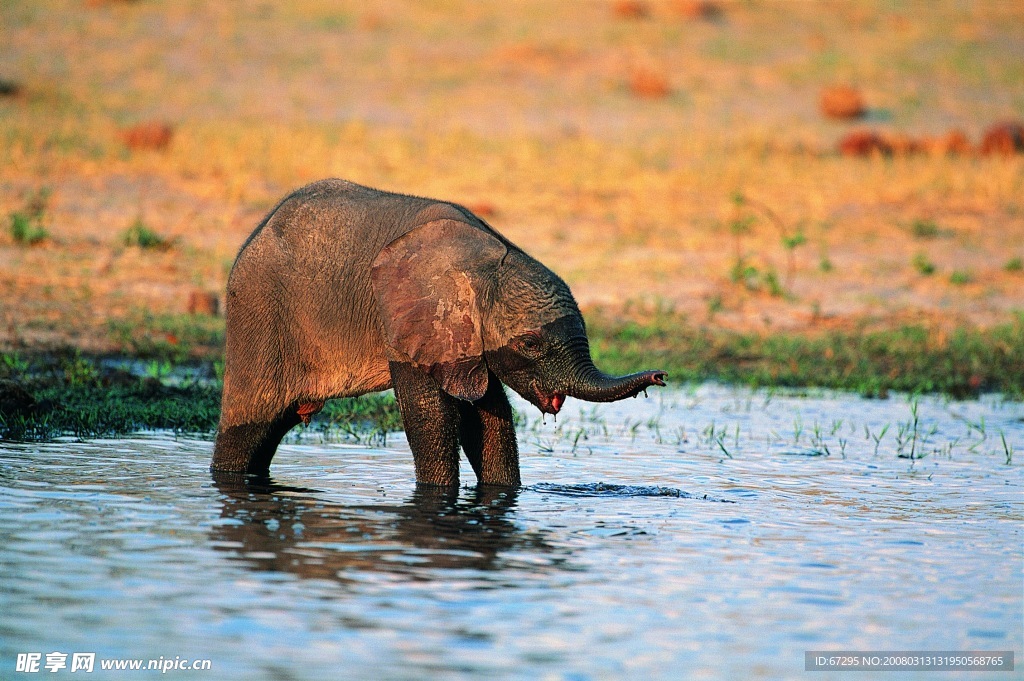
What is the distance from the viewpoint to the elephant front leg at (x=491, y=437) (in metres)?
6.90

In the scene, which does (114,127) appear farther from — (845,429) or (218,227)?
(845,429)

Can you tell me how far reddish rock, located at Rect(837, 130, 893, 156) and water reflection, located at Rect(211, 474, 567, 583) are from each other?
14.9 meters

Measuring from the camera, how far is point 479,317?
6.49 meters

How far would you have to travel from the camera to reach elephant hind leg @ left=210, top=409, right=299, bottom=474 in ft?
23.6

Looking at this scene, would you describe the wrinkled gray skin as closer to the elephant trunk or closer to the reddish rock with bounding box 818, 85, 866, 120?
the elephant trunk

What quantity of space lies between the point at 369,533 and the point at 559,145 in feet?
47.0

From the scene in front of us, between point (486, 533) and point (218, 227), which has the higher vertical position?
point (218, 227)

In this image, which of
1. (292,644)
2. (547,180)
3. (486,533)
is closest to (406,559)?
(486,533)

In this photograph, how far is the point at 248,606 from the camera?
4.97 meters

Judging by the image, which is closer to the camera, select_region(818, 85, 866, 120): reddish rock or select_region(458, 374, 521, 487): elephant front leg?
select_region(458, 374, 521, 487): elephant front leg

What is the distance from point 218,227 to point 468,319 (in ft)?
30.8

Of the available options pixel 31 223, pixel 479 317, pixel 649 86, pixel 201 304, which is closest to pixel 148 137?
pixel 31 223

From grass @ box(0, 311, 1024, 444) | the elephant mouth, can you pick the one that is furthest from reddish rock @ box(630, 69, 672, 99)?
the elephant mouth

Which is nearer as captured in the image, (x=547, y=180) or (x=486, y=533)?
(x=486, y=533)
